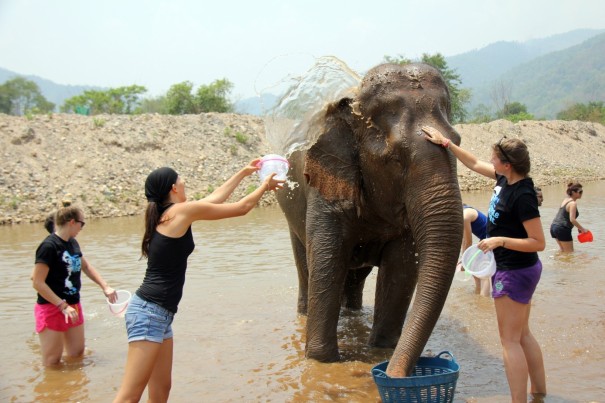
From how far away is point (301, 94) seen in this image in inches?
279

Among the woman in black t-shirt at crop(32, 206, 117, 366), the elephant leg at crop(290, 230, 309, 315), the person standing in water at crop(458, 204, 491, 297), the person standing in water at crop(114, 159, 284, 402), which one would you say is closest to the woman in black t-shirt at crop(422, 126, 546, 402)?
the person standing in water at crop(114, 159, 284, 402)

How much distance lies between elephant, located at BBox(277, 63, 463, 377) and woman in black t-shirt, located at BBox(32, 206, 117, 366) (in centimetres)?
221

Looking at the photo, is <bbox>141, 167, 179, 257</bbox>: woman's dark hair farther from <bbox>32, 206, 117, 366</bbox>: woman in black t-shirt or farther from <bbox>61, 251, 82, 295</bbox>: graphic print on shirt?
<bbox>61, 251, 82, 295</bbox>: graphic print on shirt

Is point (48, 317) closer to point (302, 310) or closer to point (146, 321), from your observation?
point (146, 321)

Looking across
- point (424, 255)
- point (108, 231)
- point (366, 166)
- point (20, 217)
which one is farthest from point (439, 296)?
point (20, 217)

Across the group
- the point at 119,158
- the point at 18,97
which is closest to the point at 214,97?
the point at 119,158

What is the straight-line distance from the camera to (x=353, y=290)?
8688mm

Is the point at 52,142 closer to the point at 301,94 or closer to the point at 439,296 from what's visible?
the point at 301,94

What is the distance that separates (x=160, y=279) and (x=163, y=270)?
0.07m

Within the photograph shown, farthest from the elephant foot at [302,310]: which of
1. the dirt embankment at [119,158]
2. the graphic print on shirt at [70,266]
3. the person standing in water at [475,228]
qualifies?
the dirt embankment at [119,158]

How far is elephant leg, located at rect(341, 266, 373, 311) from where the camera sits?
27.7 feet

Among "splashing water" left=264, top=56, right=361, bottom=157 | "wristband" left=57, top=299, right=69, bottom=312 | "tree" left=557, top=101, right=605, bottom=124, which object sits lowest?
"wristband" left=57, top=299, right=69, bottom=312

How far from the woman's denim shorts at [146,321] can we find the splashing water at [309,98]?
246cm

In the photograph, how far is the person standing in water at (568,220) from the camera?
12008mm
